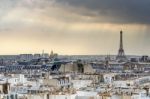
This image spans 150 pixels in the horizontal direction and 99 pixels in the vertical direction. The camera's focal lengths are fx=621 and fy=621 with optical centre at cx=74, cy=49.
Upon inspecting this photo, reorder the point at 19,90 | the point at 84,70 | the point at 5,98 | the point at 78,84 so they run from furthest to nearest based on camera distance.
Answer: the point at 84,70, the point at 78,84, the point at 19,90, the point at 5,98

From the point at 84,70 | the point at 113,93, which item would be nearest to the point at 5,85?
the point at 113,93

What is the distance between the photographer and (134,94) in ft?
153

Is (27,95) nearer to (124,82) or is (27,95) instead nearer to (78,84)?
(78,84)

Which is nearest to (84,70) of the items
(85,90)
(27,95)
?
(85,90)

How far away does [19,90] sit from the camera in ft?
171

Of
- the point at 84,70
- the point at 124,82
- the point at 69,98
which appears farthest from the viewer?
the point at 84,70

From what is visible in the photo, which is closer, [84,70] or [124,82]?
[124,82]

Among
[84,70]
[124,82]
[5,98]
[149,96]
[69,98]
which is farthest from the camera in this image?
[84,70]

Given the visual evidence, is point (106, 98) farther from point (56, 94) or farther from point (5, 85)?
point (5, 85)

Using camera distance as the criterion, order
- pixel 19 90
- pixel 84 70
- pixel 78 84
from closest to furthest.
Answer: pixel 19 90 < pixel 78 84 < pixel 84 70

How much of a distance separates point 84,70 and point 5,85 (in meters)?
55.1

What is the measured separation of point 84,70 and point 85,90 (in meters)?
52.4

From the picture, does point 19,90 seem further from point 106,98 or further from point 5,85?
point 106,98

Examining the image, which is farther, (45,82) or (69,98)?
(45,82)
